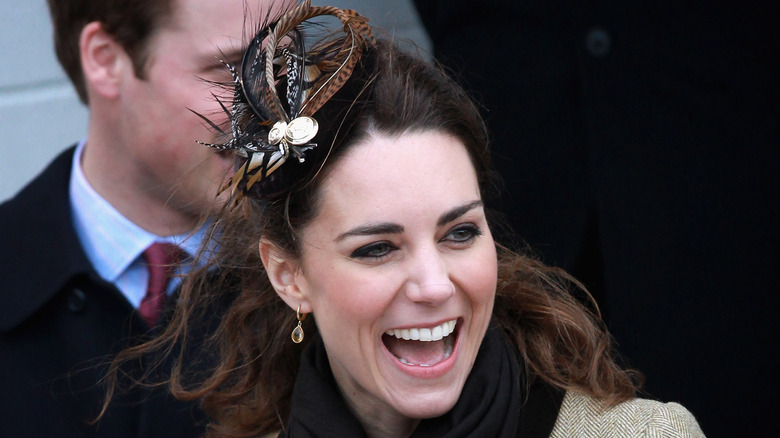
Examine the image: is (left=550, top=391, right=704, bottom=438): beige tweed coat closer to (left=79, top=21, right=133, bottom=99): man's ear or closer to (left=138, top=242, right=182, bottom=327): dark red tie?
(left=138, top=242, right=182, bottom=327): dark red tie

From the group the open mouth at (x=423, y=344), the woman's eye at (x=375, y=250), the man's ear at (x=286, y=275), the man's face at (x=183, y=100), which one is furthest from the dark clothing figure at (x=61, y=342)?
the woman's eye at (x=375, y=250)

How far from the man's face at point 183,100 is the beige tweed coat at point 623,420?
1151 millimetres

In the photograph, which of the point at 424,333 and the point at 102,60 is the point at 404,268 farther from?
the point at 102,60

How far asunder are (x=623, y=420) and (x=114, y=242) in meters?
1.64

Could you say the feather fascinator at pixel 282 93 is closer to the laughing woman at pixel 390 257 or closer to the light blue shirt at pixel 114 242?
the laughing woman at pixel 390 257

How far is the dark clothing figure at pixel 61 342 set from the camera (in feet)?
9.63

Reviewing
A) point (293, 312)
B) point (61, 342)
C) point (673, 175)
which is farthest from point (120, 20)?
point (673, 175)

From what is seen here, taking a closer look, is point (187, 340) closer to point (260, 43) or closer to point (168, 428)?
point (168, 428)

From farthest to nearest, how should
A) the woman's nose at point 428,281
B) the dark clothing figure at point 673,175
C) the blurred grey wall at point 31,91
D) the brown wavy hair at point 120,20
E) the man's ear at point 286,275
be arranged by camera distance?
the blurred grey wall at point 31,91, the brown wavy hair at point 120,20, the dark clothing figure at point 673,175, the man's ear at point 286,275, the woman's nose at point 428,281

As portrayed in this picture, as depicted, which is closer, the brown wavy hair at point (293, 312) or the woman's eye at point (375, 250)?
the woman's eye at point (375, 250)

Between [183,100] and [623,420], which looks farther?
[183,100]

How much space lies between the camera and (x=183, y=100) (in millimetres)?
2986

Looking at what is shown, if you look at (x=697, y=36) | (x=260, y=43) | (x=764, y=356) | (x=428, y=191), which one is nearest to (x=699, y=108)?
(x=697, y=36)

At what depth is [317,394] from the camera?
232cm
